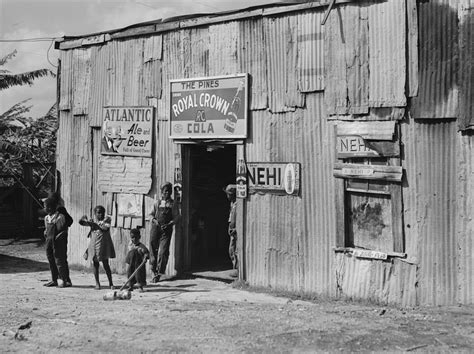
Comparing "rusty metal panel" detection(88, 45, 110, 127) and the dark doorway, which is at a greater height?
"rusty metal panel" detection(88, 45, 110, 127)

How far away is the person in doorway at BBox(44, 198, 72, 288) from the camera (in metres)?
10.4

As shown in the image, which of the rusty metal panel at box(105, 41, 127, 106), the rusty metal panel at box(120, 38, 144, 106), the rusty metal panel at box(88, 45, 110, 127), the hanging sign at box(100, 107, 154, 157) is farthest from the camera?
the rusty metal panel at box(88, 45, 110, 127)

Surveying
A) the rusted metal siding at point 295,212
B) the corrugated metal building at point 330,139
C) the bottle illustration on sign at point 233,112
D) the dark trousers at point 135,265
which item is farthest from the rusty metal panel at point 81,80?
the rusted metal siding at point 295,212

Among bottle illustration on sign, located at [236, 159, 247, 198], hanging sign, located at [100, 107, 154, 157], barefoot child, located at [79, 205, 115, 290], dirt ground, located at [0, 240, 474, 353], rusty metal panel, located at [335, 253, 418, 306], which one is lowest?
dirt ground, located at [0, 240, 474, 353]

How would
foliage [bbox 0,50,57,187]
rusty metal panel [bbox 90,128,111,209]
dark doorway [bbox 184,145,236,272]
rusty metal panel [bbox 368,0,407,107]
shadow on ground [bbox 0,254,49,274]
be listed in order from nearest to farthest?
rusty metal panel [bbox 368,0,407,107], dark doorway [bbox 184,145,236,272], rusty metal panel [bbox 90,128,111,209], shadow on ground [bbox 0,254,49,274], foliage [bbox 0,50,57,187]

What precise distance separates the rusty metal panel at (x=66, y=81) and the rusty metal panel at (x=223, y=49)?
374cm

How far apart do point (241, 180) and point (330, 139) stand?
5.90 feet

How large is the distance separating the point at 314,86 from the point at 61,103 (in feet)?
20.1

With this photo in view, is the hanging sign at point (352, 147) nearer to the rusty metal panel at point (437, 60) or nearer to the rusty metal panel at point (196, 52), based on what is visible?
the rusty metal panel at point (437, 60)

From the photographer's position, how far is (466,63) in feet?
26.3

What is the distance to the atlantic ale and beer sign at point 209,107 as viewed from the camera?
10320 mm

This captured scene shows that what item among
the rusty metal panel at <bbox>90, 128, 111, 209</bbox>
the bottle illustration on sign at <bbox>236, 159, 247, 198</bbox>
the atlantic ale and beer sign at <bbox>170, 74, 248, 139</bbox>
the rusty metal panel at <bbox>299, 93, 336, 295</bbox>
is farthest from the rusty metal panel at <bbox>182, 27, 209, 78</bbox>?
the rusty metal panel at <bbox>90, 128, 111, 209</bbox>

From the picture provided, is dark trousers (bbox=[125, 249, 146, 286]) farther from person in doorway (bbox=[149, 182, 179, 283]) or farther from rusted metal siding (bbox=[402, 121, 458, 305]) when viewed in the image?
rusted metal siding (bbox=[402, 121, 458, 305])

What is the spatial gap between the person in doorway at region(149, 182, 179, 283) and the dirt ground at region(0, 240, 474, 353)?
1083 mm
